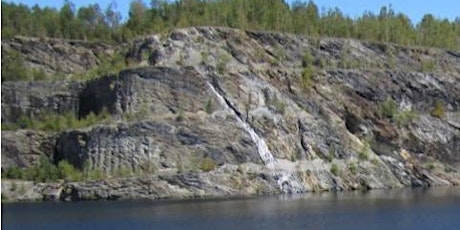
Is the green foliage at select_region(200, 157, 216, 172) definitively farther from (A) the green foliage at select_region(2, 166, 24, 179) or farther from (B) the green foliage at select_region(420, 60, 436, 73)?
(B) the green foliage at select_region(420, 60, 436, 73)

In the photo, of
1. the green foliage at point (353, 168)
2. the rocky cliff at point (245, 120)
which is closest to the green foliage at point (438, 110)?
the rocky cliff at point (245, 120)

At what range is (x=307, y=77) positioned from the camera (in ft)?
385

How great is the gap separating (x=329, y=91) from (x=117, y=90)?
32.4 metres

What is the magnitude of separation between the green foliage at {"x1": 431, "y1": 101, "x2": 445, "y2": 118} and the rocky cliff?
0.19 m

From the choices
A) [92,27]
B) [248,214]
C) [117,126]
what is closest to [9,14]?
[92,27]

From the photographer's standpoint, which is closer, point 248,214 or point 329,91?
point 248,214

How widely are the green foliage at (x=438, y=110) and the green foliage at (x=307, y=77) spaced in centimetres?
2069

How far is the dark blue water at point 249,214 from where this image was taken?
5100cm

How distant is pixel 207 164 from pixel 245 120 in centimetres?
1249

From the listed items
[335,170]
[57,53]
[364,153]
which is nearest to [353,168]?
[335,170]

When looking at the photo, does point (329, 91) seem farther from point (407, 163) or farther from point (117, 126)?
point (117, 126)

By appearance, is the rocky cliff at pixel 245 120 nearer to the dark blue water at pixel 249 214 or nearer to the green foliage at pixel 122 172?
the green foliage at pixel 122 172

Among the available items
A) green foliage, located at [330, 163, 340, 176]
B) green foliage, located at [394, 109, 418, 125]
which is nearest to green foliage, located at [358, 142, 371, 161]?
green foliage, located at [330, 163, 340, 176]

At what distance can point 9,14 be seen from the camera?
141750 millimetres
